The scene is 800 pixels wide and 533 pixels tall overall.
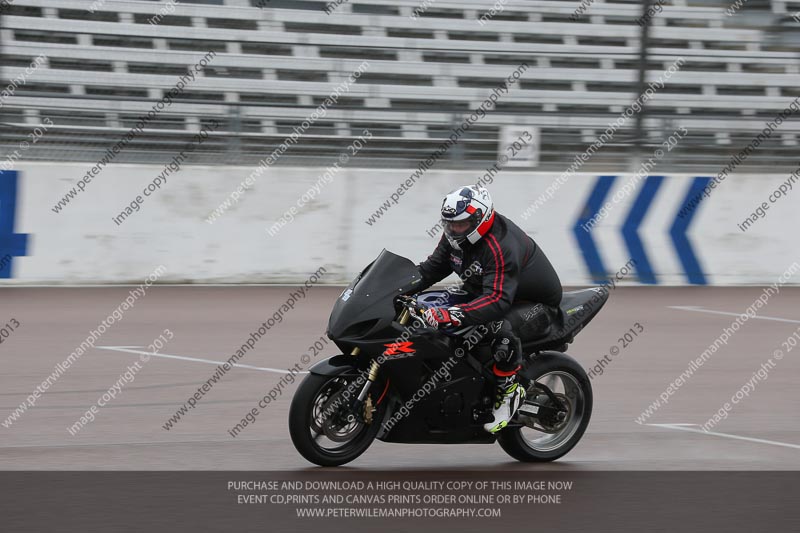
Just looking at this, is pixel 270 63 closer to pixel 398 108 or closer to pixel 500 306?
pixel 398 108

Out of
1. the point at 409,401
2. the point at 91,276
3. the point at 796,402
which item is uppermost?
the point at 409,401

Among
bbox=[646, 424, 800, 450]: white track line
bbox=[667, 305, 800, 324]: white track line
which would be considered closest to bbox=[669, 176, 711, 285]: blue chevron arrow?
bbox=[667, 305, 800, 324]: white track line

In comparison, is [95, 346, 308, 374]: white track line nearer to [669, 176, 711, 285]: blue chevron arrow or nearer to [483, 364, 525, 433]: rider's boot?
[483, 364, 525, 433]: rider's boot

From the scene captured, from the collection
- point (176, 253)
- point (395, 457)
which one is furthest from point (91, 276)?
point (395, 457)

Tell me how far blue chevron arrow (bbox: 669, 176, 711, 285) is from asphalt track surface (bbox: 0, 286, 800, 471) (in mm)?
533

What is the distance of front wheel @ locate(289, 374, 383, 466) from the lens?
20.0 feet

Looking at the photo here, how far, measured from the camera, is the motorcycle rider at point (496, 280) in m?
6.27

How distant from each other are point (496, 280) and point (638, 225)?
908 centimetres

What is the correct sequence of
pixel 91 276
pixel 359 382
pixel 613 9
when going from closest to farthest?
pixel 359 382, pixel 91 276, pixel 613 9

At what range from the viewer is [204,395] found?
859 cm

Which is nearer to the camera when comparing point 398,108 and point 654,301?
point 654,301

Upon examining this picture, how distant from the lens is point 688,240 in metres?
15.2

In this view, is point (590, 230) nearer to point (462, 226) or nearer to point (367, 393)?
point (462, 226)

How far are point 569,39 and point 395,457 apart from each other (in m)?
18.1
